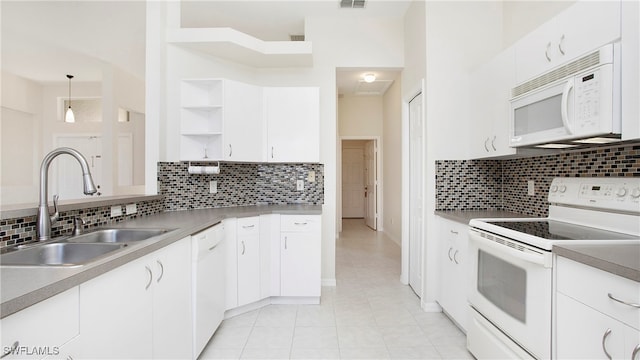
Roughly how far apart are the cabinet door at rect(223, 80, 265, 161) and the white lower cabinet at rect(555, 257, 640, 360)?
2.46 metres

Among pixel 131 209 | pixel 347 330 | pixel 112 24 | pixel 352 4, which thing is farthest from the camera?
pixel 112 24

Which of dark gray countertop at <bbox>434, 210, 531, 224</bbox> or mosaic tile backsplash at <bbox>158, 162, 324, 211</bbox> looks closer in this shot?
dark gray countertop at <bbox>434, 210, 531, 224</bbox>

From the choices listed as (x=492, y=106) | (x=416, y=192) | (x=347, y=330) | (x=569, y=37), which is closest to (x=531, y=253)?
(x=569, y=37)

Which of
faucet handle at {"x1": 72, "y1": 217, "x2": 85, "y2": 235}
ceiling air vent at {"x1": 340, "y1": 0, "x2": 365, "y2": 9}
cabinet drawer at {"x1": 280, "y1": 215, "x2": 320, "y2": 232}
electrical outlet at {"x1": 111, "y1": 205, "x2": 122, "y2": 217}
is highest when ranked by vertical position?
Result: ceiling air vent at {"x1": 340, "y1": 0, "x2": 365, "y2": 9}

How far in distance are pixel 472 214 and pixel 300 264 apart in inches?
61.9

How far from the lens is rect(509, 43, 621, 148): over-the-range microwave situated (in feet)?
4.33

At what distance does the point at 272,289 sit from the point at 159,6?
2.81 m

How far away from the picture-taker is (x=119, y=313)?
44.9 inches

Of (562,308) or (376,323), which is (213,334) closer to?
(376,323)

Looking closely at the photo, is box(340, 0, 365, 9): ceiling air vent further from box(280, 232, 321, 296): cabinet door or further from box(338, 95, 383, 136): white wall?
box(338, 95, 383, 136): white wall

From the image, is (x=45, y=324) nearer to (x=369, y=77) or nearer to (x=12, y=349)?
(x=12, y=349)

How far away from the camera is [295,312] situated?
2.66m

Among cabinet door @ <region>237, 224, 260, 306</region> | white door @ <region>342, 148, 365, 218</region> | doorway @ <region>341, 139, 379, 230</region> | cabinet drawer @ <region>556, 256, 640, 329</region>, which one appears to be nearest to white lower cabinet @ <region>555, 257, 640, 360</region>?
cabinet drawer @ <region>556, 256, 640, 329</region>

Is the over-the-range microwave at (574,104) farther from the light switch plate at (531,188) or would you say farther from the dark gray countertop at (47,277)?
the dark gray countertop at (47,277)
